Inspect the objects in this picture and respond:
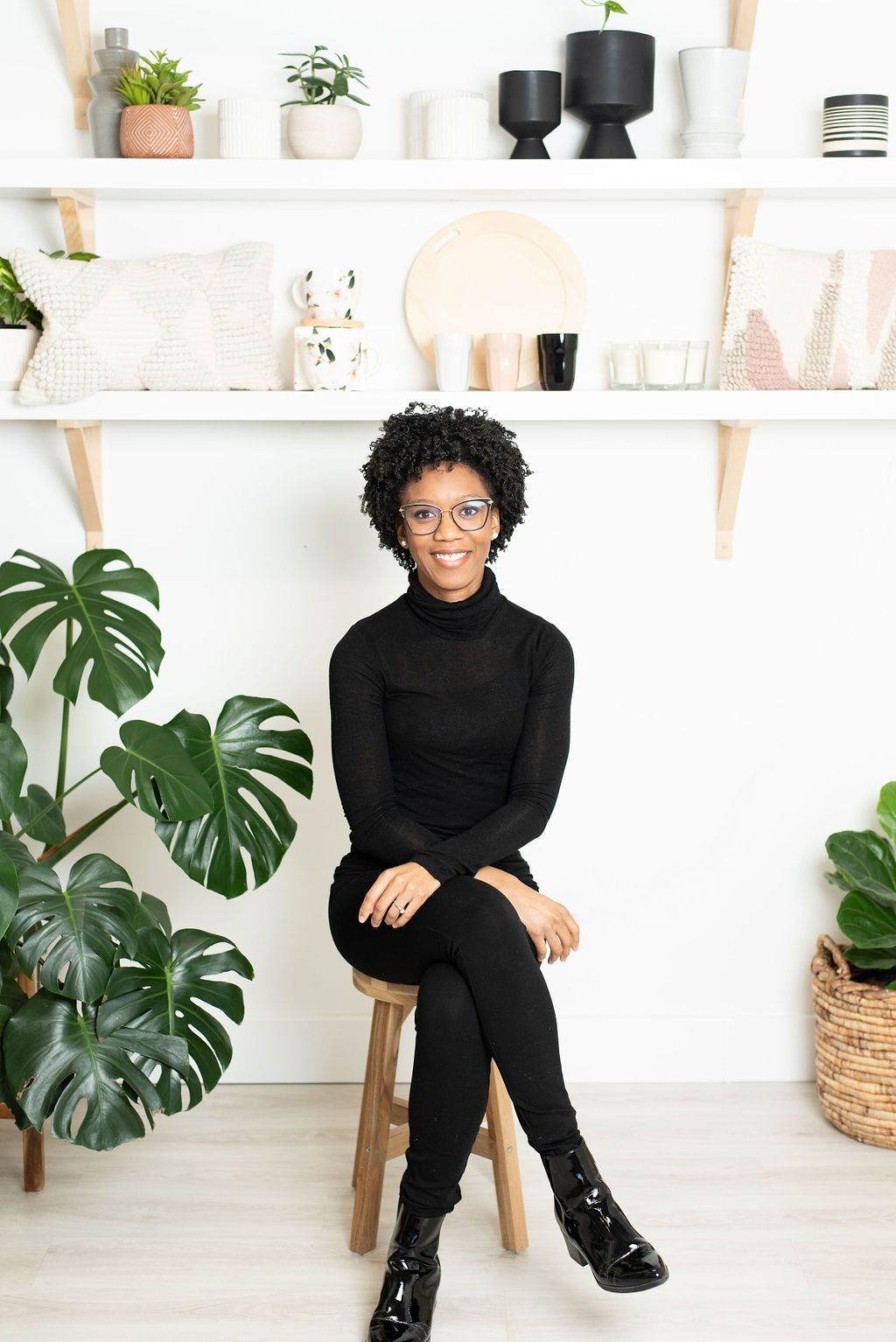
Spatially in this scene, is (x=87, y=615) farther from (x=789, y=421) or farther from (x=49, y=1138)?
(x=789, y=421)

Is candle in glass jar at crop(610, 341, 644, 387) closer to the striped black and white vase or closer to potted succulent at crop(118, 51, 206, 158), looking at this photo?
the striped black and white vase

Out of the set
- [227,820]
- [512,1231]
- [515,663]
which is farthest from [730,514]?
[512,1231]

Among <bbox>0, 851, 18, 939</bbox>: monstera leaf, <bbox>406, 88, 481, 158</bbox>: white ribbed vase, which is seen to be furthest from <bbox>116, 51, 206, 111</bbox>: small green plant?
<bbox>0, 851, 18, 939</bbox>: monstera leaf

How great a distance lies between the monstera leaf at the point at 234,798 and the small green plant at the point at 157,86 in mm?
939

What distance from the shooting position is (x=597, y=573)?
2363mm

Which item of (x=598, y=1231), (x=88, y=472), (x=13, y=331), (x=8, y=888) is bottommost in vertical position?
(x=598, y=1231)

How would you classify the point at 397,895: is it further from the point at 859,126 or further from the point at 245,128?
the point at 859,126

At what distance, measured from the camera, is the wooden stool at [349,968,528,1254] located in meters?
1.87

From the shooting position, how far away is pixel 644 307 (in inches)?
90.6

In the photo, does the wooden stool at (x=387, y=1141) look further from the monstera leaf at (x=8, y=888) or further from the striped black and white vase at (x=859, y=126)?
the striped black and white vase at (x=859, y=126)

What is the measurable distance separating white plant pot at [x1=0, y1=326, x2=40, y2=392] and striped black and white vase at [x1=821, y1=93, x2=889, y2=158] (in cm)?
129

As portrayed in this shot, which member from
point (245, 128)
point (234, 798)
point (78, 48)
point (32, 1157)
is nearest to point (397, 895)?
point (234, 798)

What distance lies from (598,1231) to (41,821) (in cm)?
96

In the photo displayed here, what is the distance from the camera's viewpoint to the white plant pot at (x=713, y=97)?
6.90 ft
